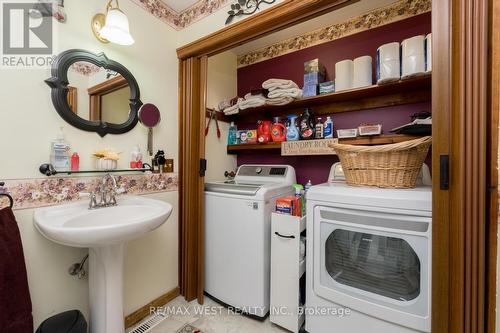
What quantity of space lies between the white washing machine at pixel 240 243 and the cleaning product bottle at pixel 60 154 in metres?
0.94

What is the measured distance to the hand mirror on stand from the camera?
158cm

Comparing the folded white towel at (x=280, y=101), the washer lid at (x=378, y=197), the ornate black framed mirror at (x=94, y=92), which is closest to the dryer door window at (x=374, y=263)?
the washer lid at (x=378, y=197)

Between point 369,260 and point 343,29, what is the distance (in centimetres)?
185

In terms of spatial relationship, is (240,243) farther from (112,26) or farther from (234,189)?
(112,26)

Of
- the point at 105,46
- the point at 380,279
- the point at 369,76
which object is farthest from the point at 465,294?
the point at 105,46

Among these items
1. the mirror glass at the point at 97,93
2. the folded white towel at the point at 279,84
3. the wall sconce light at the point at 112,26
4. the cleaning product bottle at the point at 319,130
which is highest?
the wall sconce light at the point at 112,26

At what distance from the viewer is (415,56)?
1.33 meters

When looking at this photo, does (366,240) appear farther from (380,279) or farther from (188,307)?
(188,307)

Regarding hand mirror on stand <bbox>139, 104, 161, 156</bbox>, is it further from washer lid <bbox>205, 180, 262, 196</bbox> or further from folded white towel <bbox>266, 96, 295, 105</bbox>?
folded white towel <bbox>266, 96, 295, 105</bbox>

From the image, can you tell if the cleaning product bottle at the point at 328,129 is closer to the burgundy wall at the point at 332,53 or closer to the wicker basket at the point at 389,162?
the burgundy wall at the point at 332,53

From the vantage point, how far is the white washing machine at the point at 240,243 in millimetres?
1527

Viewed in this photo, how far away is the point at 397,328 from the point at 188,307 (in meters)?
1.41

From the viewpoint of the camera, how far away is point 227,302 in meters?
1.69

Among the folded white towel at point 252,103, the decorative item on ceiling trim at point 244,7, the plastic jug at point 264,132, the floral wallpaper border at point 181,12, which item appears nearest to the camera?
the decorative item on ceiling trim at point 244,7
